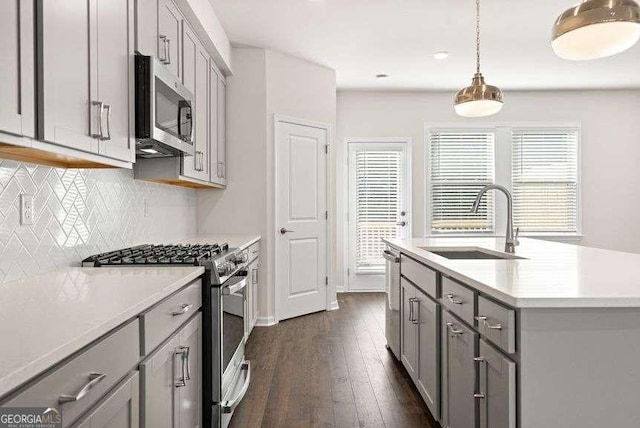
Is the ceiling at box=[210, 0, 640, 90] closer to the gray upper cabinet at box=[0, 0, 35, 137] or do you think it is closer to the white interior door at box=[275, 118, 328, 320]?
the white interior door at box=[275, 118, 328, 320]

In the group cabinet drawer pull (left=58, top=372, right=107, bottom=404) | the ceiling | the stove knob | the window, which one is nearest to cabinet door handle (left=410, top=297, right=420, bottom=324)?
the stove knob

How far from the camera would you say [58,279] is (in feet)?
6.08

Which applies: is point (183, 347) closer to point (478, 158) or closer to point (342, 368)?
point (342, 368)

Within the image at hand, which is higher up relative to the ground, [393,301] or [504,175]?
[504,175]

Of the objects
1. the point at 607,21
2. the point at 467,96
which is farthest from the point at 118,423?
the point at 467,96

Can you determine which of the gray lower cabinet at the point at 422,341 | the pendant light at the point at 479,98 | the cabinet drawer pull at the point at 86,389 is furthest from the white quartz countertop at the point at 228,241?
the cabinet drawer pull at the point at 86,389

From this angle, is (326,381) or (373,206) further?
(373,206)

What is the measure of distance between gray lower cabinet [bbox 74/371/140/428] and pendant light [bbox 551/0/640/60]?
6.77 feet

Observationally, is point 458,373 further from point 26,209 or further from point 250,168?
point 250,168

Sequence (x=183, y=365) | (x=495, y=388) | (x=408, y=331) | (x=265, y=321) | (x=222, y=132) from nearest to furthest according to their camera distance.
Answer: (x=495, y=388) → (x=183, y=365) → (x=408, y=331) → (x=222, y=132) → (x=265, y=321)

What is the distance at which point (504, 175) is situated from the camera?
21.5 feet

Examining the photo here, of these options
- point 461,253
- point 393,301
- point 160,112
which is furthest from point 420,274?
point 160,112

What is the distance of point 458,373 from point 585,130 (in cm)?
575

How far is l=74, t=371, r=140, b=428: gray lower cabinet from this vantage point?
113cm
